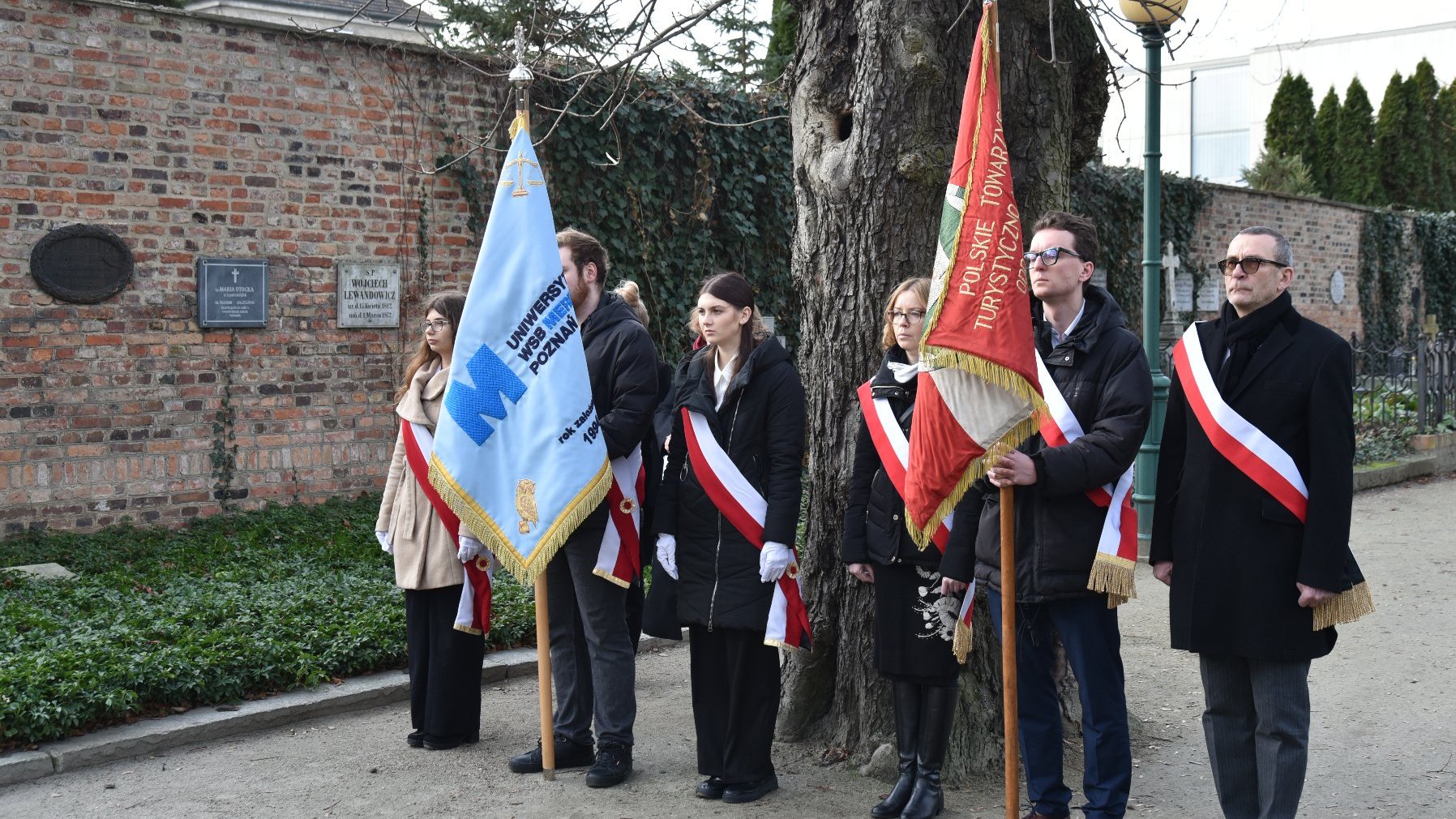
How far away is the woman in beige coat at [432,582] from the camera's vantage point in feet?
17.1

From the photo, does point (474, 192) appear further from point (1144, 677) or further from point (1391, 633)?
point (1391, 633)

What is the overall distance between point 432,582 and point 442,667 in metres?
0.34

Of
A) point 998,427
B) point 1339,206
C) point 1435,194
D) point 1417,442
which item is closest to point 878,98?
point 998,427

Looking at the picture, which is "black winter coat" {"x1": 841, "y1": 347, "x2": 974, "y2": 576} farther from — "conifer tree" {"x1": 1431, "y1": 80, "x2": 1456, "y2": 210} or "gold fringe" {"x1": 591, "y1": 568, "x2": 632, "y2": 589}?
"conifer tree" {"x1": 1431, "y1": 80, "x2": 1456, "y2": 210}

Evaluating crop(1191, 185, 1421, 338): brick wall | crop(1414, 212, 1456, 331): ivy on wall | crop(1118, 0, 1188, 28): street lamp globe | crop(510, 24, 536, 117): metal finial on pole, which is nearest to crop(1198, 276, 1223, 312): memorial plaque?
crop(1191, 185, 1421, 338): brick wall

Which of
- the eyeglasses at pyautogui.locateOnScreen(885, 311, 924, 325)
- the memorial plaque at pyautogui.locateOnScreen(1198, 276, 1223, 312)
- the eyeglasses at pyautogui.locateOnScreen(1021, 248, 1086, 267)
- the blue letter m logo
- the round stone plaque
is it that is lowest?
the blue letter m logo

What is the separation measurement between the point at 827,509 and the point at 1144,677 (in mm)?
2169

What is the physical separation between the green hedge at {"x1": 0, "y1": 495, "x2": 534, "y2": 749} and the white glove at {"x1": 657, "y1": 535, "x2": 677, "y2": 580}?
2053 millimetres

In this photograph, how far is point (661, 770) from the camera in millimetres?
4984

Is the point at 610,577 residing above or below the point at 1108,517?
below

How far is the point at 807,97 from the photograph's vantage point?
5188mm

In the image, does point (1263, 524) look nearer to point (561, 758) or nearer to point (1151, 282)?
point (561, 758)

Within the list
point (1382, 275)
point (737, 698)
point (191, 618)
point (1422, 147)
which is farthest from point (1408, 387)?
point (1422, 147)

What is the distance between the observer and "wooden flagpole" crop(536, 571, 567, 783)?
4762 millimetres
